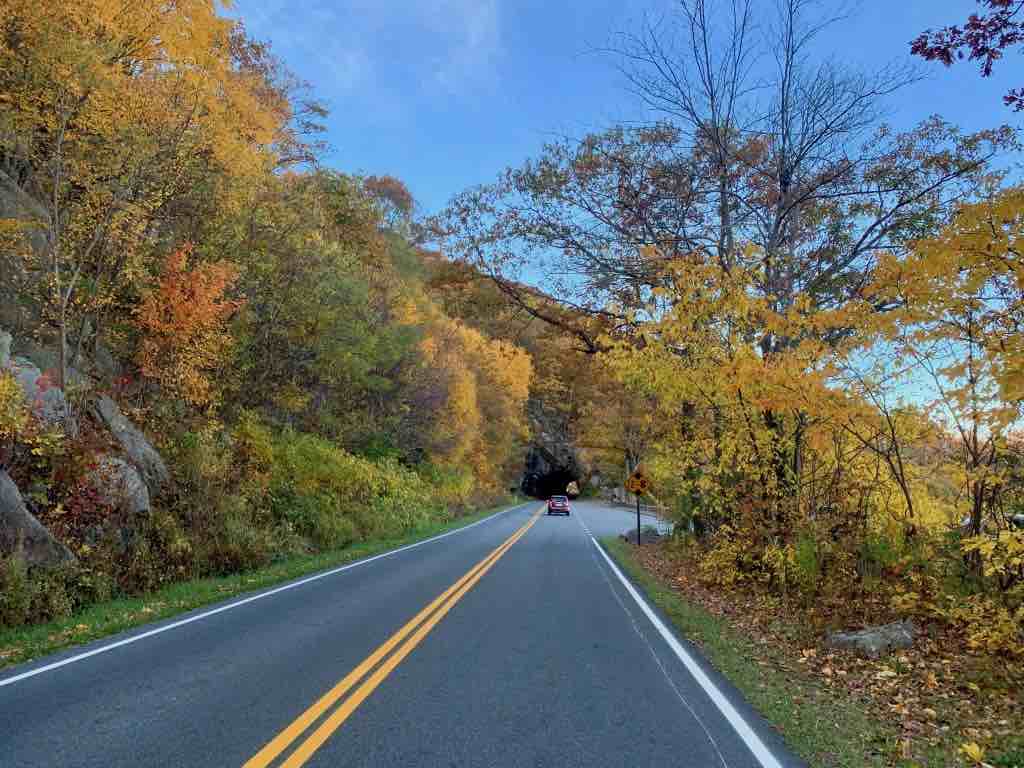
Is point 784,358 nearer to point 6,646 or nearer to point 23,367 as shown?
point 6,646

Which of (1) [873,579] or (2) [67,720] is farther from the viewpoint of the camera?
(1) [873,579]

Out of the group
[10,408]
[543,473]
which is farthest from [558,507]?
[10,408]

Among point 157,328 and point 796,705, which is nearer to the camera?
point 796,705

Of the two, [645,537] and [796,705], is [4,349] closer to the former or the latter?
[796,705]

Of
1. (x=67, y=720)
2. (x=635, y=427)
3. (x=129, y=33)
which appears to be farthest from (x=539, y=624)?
(x=635, y=427)

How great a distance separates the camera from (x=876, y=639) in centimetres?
702

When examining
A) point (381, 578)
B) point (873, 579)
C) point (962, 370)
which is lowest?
point (381, 578)

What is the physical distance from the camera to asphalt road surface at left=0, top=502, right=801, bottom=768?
4.08m

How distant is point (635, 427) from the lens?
47312mm

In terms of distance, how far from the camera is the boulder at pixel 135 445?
12.2 meters

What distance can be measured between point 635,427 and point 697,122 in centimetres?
3625

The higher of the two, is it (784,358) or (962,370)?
(784,358)

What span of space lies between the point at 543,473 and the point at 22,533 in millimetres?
70839

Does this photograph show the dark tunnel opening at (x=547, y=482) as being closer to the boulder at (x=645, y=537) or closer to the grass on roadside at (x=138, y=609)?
the boulder at (x=645, y=537)
